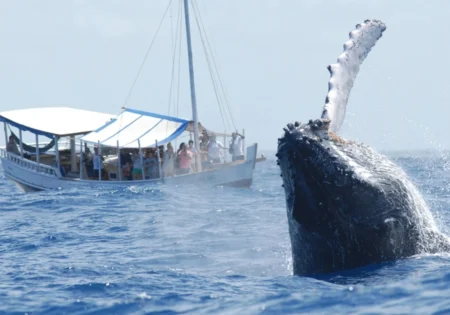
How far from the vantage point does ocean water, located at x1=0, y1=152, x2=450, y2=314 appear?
18.1 feet

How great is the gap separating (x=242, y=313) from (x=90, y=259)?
3.96 m

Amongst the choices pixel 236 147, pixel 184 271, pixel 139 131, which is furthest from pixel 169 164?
pixel 184 271

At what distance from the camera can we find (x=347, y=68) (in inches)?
257

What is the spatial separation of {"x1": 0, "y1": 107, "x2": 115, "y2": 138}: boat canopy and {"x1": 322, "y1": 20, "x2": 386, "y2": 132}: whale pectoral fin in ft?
Result: 72.6

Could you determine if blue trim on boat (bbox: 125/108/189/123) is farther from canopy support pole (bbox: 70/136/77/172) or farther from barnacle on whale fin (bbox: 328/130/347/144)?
barnacle on whale fin (bbox: 328/130/347/144)

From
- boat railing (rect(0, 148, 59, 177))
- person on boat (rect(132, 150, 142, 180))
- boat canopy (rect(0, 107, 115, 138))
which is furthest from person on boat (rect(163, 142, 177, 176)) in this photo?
boat railing (rect(0, 148, 59, 177))

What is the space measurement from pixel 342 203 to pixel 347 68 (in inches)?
65.6

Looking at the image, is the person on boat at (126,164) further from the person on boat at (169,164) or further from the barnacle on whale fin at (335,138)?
the barnacle on whale fin at (335,138)

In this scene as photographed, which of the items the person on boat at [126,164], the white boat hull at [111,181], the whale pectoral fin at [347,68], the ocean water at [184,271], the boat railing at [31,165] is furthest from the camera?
the boat railing at [31,165]

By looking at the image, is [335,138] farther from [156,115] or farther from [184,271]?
[156,115]

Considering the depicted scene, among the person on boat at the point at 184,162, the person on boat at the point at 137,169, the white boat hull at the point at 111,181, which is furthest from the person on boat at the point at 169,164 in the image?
the person on boat at the point at 137,169

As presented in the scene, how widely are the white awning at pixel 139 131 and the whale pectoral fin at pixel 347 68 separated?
20.3 meters

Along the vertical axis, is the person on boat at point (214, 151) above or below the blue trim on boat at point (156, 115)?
below

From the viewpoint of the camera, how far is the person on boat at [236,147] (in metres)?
29.1
